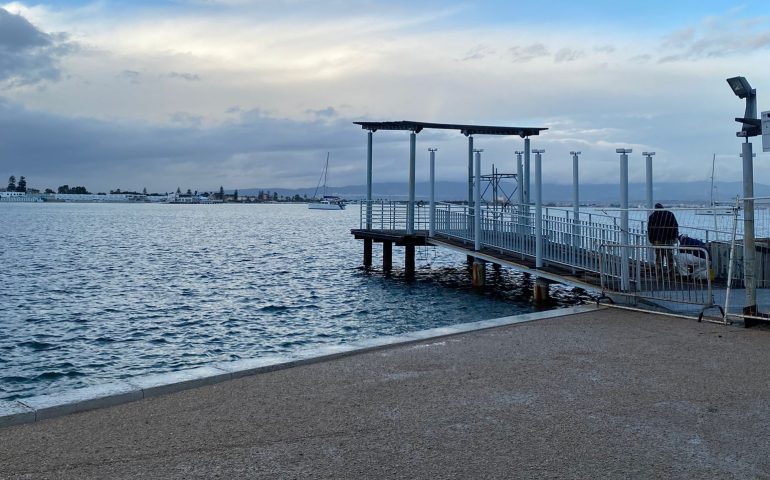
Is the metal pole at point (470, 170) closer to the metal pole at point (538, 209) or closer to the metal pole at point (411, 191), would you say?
the metal pole at point (411, 191)

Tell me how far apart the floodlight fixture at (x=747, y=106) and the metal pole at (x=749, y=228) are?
0.15 meters

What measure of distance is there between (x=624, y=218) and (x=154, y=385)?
1009 centimetres

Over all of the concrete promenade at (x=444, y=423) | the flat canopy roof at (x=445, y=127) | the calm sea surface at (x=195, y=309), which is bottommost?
the calm sea surface at (x=195, y=309)

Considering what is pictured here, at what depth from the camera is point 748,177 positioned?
1039 centimetres

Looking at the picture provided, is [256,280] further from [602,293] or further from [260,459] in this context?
[260,459]

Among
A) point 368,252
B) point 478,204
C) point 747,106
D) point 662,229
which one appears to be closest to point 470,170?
point 368,252

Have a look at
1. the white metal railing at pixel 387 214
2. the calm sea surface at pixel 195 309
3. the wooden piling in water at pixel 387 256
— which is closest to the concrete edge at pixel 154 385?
the calm sea surface at pixel 195 309

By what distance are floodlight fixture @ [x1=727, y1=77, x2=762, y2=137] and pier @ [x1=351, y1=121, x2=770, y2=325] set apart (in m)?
1.29

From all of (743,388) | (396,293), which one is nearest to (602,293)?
(743,388)

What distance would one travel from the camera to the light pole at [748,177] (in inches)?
400

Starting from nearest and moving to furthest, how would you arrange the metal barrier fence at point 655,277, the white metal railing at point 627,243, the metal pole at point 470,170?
the metal barrier fence at point 655,277
the white metal railing at point 627,243
the metal pole at point 470,170

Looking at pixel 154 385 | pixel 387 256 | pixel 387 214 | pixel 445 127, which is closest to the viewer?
pixel 154 385

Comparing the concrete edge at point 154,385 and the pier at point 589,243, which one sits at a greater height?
the pier at point 589,243

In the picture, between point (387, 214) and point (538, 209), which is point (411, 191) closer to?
point (387, 214)
